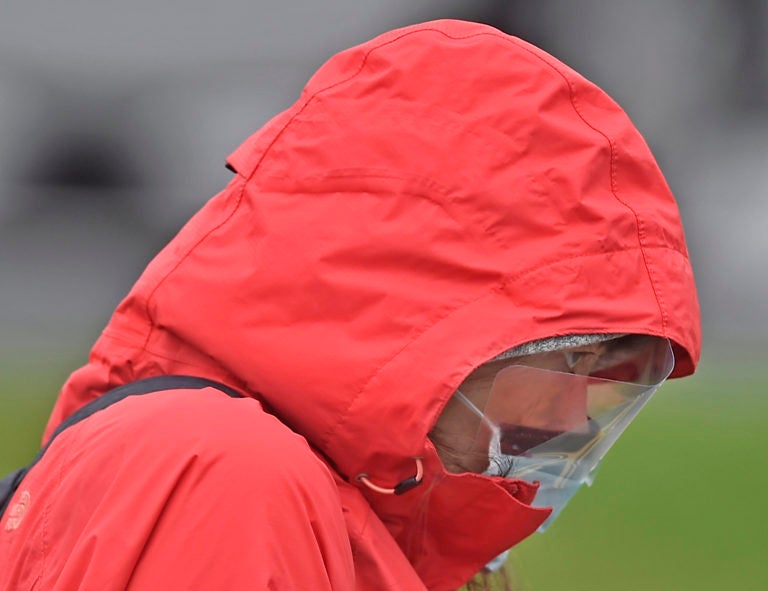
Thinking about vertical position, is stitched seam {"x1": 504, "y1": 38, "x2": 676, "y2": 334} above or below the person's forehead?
above

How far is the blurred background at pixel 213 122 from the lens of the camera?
4336 millimetres

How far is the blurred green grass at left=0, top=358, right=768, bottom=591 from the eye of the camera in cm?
→ 352

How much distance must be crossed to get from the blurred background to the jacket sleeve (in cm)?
323

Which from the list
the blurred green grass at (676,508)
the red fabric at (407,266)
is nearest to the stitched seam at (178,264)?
the red fabric at (407,266)

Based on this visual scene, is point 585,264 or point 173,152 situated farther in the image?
point 173,152

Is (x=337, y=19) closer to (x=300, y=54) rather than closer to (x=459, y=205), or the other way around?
(x=300, y=54)

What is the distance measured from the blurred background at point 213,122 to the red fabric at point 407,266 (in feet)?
9.43

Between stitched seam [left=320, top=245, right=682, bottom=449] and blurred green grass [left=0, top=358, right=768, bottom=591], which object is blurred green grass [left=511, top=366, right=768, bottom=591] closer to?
blurred green grass [left=0, top=358, right=768, bottom=591]

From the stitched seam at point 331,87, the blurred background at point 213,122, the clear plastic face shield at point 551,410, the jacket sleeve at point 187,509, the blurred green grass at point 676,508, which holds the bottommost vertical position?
the blurred green grass at point 676,508

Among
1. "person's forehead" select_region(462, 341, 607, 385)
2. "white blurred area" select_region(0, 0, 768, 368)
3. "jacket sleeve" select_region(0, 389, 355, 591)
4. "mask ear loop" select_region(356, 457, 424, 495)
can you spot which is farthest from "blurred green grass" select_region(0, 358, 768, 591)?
"jacket sleeve" select_region(0, 389, 355, 591)

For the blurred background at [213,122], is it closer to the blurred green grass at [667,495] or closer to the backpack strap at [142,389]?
the blurred green grass at [667,495]

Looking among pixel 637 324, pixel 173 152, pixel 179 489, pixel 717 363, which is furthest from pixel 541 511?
pixel 173 152

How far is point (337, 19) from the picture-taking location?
441 cm

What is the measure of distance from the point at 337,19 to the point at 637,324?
129 inches
